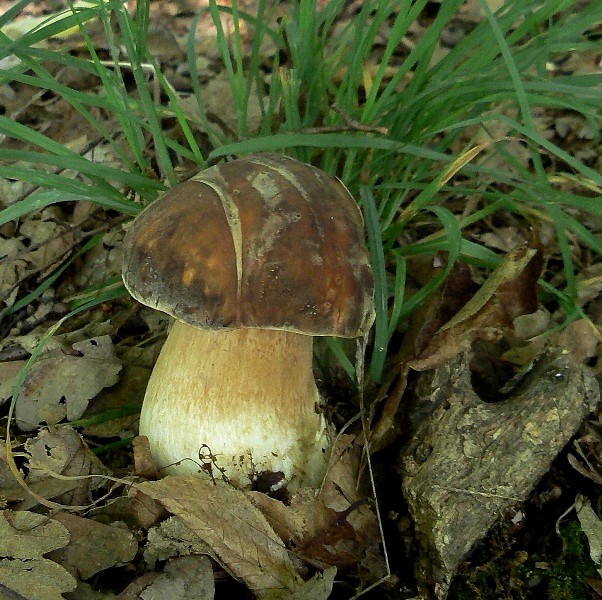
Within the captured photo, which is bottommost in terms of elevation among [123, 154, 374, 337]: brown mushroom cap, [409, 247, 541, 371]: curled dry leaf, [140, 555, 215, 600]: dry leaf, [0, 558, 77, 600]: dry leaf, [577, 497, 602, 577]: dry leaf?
[577, 497, 602, 577]: dry leaf

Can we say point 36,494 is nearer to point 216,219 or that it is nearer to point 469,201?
point 216,219

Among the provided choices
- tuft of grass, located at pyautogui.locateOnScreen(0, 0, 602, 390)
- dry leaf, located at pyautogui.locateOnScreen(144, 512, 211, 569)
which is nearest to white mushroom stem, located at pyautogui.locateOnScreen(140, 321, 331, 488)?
dry leaf, located at pyautogui.locateOnScreen(144, 512, 211, 569)

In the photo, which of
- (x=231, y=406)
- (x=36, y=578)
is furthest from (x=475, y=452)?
(x=36, y=578)

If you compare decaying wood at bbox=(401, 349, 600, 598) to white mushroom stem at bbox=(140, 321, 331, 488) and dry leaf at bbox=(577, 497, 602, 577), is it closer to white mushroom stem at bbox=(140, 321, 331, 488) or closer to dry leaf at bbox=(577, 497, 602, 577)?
dry leaf at bbox=(577, 497, 602, 577)

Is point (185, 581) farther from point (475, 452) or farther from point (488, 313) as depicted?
point (488, 313)

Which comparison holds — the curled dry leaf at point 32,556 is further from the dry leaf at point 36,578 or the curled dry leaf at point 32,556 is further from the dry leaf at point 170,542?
the dry leaf at point 170,542

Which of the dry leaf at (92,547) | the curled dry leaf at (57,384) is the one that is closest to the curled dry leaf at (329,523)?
the dry leaf at (92,547)
